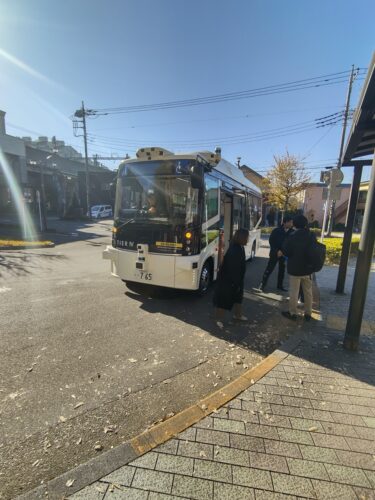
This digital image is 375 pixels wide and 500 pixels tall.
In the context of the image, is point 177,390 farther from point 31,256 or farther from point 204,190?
point 31,256

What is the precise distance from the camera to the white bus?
17.1 ft

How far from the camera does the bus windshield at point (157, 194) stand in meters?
5.23

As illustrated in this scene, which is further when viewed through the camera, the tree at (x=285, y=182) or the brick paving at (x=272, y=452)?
the tree at (x=285, y=182)

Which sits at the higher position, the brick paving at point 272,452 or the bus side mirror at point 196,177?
the bus side mirror at point 196,177

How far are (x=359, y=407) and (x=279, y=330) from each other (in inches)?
76.4

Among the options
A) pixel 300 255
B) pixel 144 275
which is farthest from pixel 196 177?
pixel 300 255

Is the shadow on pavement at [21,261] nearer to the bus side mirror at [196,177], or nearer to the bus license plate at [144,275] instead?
the bus license plate at [144,275]

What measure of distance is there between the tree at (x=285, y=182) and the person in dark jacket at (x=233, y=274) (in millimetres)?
22246

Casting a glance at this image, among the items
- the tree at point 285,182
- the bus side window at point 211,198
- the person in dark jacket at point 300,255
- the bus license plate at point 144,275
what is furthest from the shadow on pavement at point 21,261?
the tree at point 285,182

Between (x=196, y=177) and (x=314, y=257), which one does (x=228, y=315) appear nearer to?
(x=314, y=257)

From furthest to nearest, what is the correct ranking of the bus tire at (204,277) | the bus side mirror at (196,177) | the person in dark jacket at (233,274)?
the bus tire at (204,277), the bus side mirror at (196,177), the person in dark jacket at (233,274)

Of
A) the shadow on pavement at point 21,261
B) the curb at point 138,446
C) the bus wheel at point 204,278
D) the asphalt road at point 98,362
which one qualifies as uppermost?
the bus wheel at point 204,278

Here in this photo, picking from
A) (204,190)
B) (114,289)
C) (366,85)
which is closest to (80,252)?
(114,289)

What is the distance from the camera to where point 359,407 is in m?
2.69
